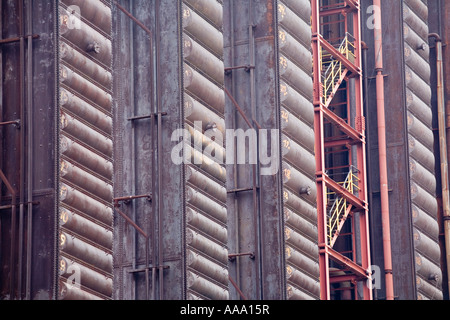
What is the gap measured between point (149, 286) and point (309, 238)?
7703 millimetres

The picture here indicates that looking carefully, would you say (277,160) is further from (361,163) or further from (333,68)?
(361,163)

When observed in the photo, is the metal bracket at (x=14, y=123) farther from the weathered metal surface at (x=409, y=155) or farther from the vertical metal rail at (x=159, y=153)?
the weathered metal surface at (x=409, y=155)

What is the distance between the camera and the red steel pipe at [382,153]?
40188mm

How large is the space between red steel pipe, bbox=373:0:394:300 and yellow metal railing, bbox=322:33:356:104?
91 cm

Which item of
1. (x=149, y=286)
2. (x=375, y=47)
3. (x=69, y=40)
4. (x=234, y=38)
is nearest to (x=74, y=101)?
(x=69, y=40)

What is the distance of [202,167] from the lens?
27516mm

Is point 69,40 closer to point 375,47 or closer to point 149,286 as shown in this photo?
point 149,286

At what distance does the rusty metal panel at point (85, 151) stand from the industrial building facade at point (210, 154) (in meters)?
0.04

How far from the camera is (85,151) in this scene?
23.9m

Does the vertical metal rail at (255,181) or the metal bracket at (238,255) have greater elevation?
the vertical metal rail at (255,181)

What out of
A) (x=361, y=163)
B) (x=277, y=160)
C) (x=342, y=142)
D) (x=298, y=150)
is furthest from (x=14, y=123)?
(x=342, y=142)

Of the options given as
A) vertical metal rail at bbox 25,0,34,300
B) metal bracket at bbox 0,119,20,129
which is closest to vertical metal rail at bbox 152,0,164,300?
vertical metal rail at bbox 25,0,34,300

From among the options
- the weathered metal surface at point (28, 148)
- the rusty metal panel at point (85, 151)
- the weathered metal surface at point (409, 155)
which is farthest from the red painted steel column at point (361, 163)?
the weathered metal surface at point (28, 148)
